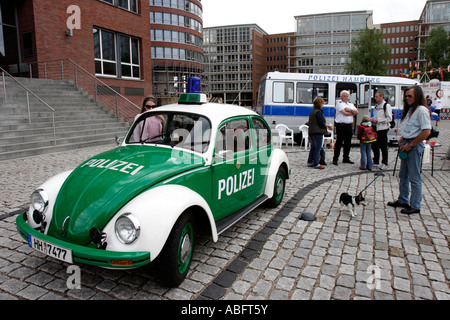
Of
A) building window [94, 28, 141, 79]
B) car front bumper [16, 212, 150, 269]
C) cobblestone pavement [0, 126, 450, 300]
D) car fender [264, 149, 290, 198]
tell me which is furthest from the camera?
building window [94, 28, 141, 79]

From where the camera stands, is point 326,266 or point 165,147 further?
point 165,147

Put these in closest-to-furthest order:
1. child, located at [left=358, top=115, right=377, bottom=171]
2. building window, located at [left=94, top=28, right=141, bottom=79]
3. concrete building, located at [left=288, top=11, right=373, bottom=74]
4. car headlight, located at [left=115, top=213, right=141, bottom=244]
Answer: car headlight, located at [left=115, top=213, right=141, bottom=244] → child, located at [left=358, top=115, right=377, bottom=171] → building window, located at [left=94, top=28, right=141, bottom=79] → concrete building, located at [left=288, top=11, right=373, bottom=74]

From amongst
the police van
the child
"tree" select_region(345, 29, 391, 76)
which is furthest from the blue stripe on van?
"tree" select_region(345, 29, 391, 76)

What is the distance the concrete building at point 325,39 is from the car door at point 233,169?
3885 inches

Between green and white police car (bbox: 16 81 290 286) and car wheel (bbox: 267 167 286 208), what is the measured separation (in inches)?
36.5

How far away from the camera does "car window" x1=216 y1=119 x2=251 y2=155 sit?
13.0ft

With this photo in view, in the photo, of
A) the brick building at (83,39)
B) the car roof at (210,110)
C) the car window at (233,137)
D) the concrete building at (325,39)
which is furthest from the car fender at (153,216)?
the concrete building at (325,39)

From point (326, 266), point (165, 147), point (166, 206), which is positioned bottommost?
point (326, 266)

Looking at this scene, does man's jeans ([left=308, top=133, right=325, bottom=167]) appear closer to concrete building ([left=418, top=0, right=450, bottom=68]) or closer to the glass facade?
the glass facade

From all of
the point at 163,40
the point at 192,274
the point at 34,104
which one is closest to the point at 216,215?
the point at 192,274

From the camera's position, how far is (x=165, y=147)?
3869 millimetres

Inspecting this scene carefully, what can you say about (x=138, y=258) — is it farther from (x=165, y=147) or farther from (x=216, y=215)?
(x=165, y=147)

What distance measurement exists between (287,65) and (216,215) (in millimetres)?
115066

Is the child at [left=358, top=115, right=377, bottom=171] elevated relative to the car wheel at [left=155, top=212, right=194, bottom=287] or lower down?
elevated
